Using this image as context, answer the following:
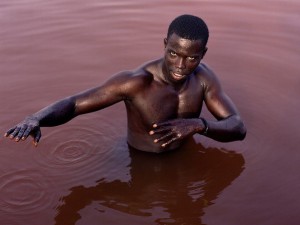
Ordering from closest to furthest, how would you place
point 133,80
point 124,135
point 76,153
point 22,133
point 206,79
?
point 22,133 < point 133,80 < point 206,79 < point 76,153 < point 124,135

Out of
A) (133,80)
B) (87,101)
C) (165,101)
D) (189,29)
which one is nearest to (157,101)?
(165,101)

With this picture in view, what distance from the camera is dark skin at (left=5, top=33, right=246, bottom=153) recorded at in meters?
2.85

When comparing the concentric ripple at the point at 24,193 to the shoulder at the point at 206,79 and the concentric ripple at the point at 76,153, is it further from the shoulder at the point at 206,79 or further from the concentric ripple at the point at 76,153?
the shoulder at the point at 206,79

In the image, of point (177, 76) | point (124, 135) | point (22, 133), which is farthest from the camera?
point (124, 135)

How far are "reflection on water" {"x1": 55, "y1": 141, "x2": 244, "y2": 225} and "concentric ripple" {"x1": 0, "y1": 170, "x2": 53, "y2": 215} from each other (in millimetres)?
156

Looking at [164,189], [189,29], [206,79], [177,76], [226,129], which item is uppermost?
[189,29]

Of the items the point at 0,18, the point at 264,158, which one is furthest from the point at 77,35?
the point at 264,158

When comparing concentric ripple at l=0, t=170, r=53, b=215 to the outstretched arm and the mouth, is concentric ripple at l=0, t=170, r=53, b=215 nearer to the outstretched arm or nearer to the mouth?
the outstretched arm

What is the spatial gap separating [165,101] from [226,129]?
1.55 ft

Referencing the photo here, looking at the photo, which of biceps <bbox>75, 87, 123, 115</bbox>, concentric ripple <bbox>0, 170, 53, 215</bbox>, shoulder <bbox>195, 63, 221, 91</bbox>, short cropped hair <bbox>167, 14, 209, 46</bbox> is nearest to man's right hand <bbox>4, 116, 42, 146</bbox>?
biceps <bbox>75, 87, 123, 115</bbox>

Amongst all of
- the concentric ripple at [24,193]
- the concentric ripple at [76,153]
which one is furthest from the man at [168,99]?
the concentric ripple at [24,193]

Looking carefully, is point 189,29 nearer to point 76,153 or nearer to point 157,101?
point 157,101

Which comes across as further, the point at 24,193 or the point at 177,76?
the point at 24,193

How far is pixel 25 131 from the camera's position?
269cm
